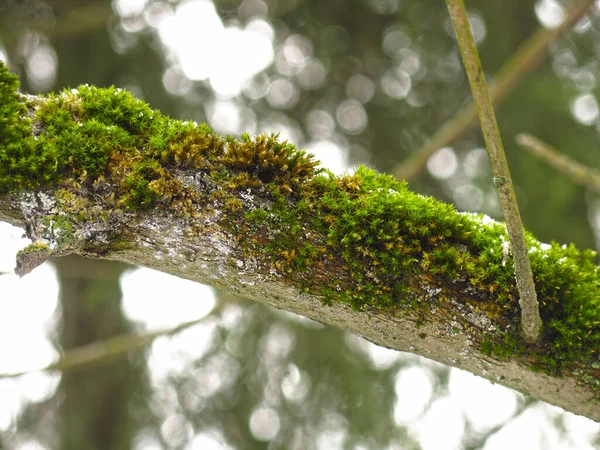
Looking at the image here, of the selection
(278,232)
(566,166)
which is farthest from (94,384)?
(566,166)

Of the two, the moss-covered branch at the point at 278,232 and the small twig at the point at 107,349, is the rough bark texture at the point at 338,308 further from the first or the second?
the small twig at the point at 107,349

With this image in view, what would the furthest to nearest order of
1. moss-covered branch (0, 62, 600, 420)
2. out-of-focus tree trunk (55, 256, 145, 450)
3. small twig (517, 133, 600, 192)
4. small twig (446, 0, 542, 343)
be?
out-of-focus tree trunk (55, 256, 145, 450) < small twig (517, 133, 600, 192) < moss-covered branch (0, 62, 600, 420) < small twig (446, 0, 542, 343)

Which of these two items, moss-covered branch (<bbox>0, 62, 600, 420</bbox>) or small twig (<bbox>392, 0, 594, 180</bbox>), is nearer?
moss-covered branch (<bbox>0, 62, 600, 420</bbox>)

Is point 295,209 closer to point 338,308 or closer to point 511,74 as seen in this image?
point 338,308

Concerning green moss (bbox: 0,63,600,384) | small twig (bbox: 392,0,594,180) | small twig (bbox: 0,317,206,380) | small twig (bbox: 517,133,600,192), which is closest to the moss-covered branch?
green moss (bbox: 0,63,600,384)

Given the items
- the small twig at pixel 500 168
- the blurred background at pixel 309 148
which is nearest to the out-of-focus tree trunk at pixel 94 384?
the blurred background at pixel 309 148

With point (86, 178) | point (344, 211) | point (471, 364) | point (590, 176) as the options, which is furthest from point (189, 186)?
point (590, 176)

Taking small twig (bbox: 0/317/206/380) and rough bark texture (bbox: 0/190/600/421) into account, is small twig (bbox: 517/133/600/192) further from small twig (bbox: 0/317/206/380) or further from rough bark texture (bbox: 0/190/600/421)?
small twig (bbox: 0/317/206/380)
